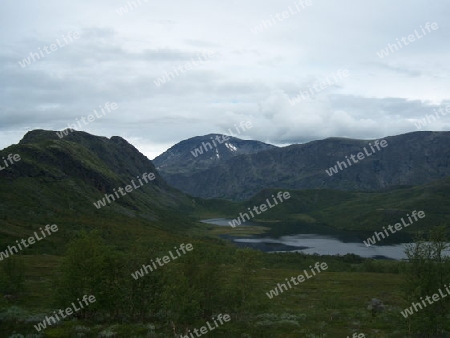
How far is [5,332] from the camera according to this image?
38000 mm

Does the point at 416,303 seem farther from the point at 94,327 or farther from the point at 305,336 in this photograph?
the point at 94,327

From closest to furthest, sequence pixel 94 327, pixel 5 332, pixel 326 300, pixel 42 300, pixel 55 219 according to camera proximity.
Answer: pixel 5 332 → pixel 94 327 → pixel 42 300 → pixel 326 300 → pixel 55 219

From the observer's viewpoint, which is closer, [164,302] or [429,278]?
[429,278]

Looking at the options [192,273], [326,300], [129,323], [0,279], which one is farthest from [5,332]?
[326,300]

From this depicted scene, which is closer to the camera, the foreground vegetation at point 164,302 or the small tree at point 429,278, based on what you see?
the small tree at point 429,278

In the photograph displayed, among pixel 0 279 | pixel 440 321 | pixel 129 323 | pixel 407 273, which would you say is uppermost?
pixel 0 279

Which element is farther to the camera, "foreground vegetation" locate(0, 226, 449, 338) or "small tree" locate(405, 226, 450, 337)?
"foreground vegetation" locate(0, 226, 449, 338)

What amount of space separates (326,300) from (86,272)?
41.1 m

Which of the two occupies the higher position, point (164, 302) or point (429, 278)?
point (164, 302)

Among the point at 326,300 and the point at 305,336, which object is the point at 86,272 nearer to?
the point at 305,336

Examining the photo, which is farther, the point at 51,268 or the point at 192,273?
the point at 51,268

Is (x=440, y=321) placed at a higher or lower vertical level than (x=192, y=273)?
lower

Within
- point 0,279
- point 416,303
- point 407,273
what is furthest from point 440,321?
point 0,279

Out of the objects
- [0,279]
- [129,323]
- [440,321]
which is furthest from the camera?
[0,279]
